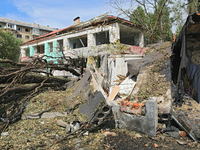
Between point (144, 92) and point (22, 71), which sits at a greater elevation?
point (22, 71)

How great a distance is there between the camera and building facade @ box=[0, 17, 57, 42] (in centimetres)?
3241

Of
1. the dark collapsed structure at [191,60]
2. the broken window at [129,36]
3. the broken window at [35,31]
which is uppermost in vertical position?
the broken window at [35,31]

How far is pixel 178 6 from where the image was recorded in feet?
35.9

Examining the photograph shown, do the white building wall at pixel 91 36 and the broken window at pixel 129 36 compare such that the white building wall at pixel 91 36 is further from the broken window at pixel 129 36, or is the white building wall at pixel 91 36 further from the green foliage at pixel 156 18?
the green foliage at pixel 156 18

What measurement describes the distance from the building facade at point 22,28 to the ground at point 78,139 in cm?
3383

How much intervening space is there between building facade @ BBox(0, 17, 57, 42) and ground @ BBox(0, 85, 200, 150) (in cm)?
3383

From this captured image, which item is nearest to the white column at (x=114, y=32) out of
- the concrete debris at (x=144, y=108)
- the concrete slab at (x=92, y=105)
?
the concrete debris at (x=144, y=108)

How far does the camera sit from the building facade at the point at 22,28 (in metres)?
32.4

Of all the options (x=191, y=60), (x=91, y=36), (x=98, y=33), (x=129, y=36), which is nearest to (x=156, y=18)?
(x=129, y=36)

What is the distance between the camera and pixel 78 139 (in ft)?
11.6

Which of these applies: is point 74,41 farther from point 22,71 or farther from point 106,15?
point 22,71

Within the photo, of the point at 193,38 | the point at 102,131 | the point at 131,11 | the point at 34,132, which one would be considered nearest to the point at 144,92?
the point at 102,131

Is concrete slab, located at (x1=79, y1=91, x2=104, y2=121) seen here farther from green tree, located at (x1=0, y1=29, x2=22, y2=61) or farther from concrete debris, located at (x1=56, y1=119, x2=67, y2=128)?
green tree, located at (x1=0, y1=29, x2=22, y2=61)

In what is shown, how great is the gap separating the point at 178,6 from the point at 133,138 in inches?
443
